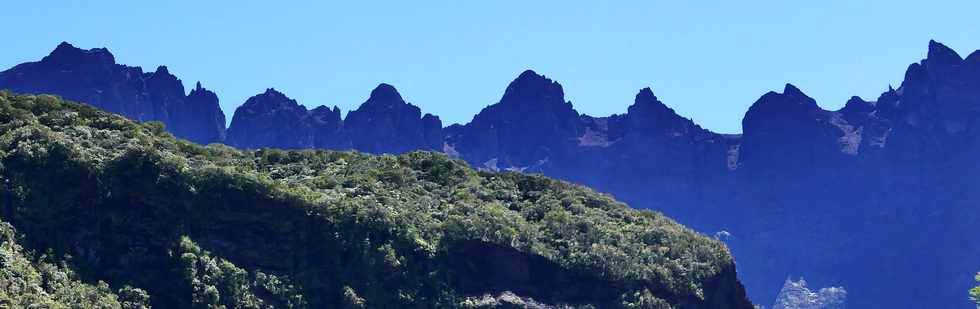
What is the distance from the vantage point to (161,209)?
58250 mm

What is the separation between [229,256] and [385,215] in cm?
802

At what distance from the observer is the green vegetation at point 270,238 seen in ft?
180

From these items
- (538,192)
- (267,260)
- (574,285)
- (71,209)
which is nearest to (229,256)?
(267,260)

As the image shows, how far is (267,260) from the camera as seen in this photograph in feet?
196

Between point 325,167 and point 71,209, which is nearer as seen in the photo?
point 71,209

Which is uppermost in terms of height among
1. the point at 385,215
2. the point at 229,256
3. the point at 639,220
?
the point at 639,220

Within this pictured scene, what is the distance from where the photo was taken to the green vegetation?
180ft

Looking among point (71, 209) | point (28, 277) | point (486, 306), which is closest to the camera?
point (28, 277)

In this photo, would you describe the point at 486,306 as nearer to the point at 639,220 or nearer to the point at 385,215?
the point at 385,215

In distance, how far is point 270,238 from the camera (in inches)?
2389

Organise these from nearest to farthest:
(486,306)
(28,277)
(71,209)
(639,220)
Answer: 1. (28,277)
2. (71,209)
3. (486,306)
4. (639,220)

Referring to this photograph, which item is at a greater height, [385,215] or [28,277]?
[385,215]

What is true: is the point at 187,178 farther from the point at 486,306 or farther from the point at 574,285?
the point at 574,285

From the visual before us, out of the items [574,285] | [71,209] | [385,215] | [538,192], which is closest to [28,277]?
[71,209]
